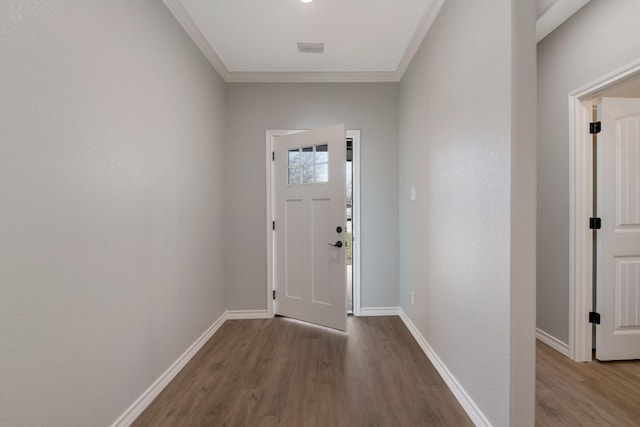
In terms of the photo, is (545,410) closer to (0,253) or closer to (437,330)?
(437,330)

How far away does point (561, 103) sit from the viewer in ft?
7.45

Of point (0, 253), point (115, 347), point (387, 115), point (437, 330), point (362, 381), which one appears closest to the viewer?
point (0, 253)

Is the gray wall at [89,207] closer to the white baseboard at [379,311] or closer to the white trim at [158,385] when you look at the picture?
the white trim at [158,385]

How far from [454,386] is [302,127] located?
2.69 m

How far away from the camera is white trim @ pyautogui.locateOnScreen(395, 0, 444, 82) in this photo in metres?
2.03

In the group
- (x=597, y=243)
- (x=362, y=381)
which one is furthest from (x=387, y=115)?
(x=362, y=381)

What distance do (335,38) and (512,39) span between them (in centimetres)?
159

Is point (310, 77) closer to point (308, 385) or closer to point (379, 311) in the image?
point (379, 311)

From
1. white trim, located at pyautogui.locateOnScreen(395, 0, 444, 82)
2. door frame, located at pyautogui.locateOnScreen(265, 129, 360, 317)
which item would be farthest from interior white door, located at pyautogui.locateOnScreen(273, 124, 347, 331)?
white trim, located at pyautogui.locateOnScreen(395, 0, 444, 82)

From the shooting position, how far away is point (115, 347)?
1452mm

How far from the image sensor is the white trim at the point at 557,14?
2064mm

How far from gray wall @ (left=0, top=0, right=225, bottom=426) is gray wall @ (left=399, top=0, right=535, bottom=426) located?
193cm

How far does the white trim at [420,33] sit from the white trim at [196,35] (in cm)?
182

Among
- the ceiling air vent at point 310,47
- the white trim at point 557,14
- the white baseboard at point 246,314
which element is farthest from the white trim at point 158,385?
the white trim at point 557,14
